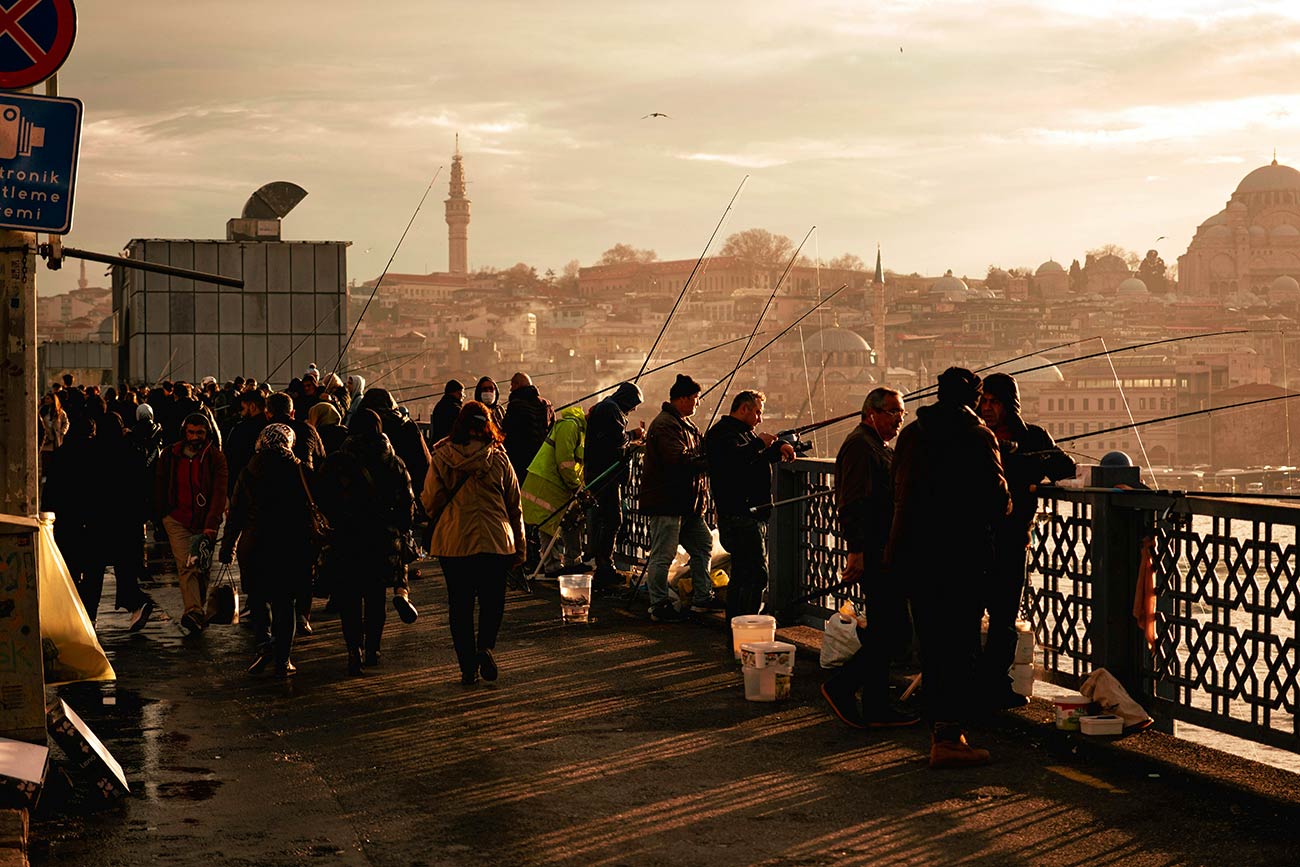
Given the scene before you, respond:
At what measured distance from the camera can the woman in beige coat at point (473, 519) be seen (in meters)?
8.78

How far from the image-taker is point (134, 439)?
15.4 metres

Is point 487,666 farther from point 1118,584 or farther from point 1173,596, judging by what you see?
point 1173,596

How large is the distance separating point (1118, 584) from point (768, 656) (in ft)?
5.38

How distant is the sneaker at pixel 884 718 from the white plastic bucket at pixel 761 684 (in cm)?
66

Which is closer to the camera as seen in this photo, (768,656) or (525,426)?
(768,656)

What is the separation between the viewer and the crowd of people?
666cm

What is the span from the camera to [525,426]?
46.2ft

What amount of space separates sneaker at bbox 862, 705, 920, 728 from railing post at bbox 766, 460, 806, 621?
9.85 feet

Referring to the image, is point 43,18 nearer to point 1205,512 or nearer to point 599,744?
point 599,744

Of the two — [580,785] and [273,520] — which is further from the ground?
[273,520]

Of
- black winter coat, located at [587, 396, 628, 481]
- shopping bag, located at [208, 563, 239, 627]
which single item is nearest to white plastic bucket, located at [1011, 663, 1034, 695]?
shopping bag, located at [208, 563, 239, 627]

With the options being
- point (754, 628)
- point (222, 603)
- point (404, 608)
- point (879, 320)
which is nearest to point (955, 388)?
point (754, 628)

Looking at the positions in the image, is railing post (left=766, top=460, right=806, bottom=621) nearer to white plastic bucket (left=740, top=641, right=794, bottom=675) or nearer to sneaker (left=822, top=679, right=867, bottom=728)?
white plastic bucket (left=740, top=641, right=794, bottom=675)

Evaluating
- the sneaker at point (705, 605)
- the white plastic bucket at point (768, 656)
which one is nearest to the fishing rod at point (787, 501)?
the sneaker at point (705, 605)
